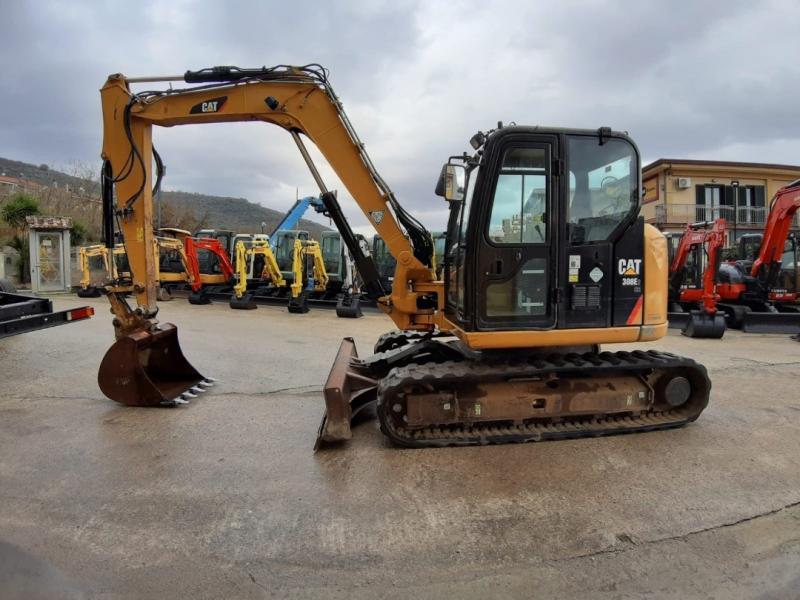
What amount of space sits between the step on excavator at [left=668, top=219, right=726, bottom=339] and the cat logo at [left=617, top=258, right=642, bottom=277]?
732 cm

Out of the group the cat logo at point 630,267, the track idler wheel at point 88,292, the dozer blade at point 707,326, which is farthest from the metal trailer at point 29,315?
the track idler wheel at point 88,292

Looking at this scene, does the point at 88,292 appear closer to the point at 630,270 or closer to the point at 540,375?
the point at 540,375

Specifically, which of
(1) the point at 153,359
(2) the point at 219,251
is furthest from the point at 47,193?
(1) the point at 153,359

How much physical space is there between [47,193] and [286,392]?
34627mm

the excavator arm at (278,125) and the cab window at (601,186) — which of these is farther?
the excavator arm at (278,125)

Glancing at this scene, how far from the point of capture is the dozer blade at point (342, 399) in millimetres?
4176

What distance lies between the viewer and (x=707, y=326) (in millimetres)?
10516

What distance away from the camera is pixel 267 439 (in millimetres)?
4453

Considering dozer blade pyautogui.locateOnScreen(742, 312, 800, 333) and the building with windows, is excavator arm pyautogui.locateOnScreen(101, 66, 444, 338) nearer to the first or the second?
dozer blade pyautogui.locateOnScreen(742, 312, 800, 333)

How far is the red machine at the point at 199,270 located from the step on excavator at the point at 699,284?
45.1 feet

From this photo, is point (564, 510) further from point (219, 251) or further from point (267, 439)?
point (219, 251)

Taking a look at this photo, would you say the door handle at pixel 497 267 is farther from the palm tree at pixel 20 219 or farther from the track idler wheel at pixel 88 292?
the palm tree at pixel 20 219

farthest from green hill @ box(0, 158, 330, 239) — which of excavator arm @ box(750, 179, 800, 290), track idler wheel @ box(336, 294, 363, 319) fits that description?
excavator arm @ box(750, 179, 800, 290)

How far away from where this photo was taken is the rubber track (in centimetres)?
416
